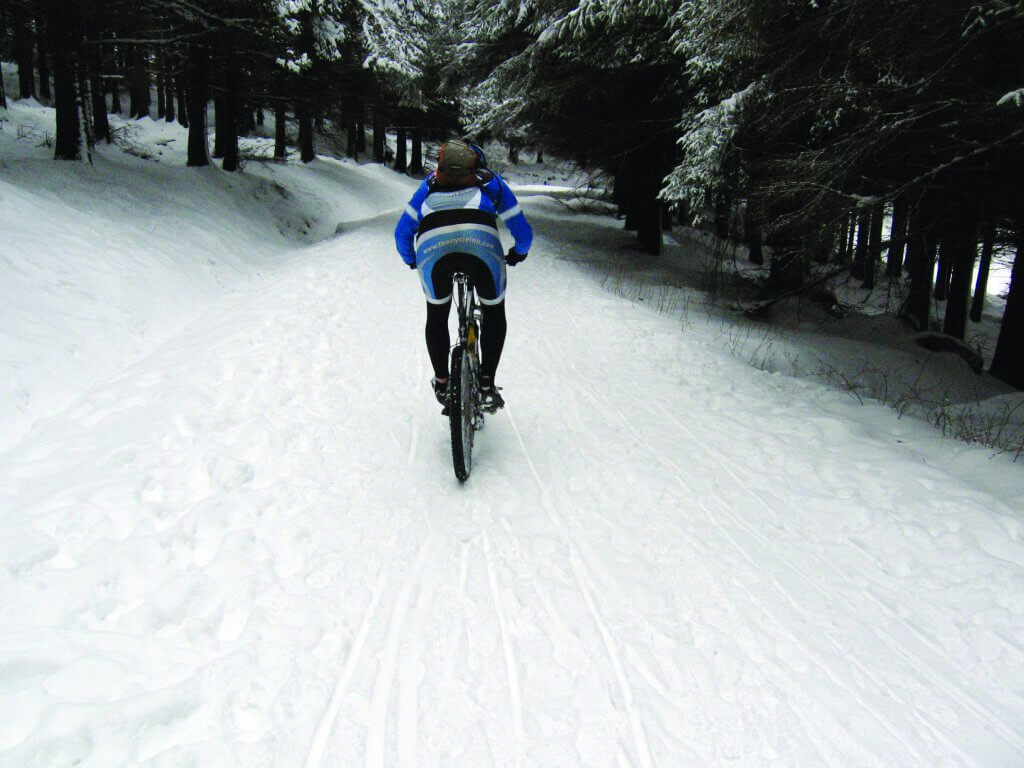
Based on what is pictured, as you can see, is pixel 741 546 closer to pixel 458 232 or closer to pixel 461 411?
pixel 461 411

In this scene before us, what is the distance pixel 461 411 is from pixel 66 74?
12.0 m

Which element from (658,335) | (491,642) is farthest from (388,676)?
(658,335)

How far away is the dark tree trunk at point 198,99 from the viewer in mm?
14203

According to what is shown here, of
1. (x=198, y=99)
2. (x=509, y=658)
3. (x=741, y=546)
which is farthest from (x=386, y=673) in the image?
(x=198, y=99)

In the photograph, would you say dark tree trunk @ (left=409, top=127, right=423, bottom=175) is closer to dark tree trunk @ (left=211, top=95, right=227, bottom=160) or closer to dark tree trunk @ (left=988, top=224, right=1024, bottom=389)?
dark tree trunk @ (left=211, top=95, right=227, bottom=160)

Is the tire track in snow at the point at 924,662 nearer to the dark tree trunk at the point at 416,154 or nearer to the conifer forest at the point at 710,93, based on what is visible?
the conifer forest at the point at 710,93

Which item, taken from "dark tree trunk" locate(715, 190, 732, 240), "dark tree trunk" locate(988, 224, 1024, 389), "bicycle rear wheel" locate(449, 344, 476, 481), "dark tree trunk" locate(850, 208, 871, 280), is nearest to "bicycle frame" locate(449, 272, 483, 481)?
"bicycle rear wheel" locate(449, 344, 476, 481)

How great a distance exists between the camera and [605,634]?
2.87m

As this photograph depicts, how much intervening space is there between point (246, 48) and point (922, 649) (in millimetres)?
16032

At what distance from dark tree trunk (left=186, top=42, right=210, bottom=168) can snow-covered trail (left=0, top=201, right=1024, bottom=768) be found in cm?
1199

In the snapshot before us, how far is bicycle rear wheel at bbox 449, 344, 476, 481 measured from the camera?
3957 millimetres

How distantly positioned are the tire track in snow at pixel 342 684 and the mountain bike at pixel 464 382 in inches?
43.2

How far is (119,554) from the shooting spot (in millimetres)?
3180

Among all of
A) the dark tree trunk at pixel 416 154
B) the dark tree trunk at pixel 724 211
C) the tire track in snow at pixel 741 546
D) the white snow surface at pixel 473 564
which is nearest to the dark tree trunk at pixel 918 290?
the dark tree trunk at pixel 724 211
